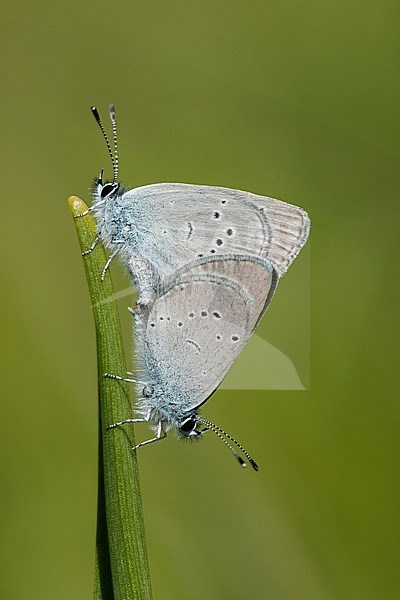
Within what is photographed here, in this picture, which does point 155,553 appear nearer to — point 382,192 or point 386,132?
point 382,192

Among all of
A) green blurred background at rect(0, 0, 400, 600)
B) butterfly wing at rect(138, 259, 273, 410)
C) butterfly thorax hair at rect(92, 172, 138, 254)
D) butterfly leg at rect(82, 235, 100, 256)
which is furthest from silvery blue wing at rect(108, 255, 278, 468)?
green blurred background at rect(0, 0, 400, 600)

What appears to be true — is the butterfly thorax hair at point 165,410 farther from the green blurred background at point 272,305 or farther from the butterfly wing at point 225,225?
the green blurred background at point 272,305

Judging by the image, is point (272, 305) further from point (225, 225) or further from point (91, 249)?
point (91, 249)

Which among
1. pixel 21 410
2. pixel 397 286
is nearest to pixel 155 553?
pixel 21 410

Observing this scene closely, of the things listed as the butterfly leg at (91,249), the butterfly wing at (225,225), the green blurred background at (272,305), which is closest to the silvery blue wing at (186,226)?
the butterfly wing at (225,225)

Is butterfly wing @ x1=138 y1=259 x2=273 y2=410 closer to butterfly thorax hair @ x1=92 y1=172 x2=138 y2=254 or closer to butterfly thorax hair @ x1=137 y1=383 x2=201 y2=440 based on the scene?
butterfly thorax hair @ x1=137 y1=383 x2=201 y2=440

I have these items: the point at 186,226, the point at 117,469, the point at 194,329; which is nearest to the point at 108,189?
the point at 186,226
